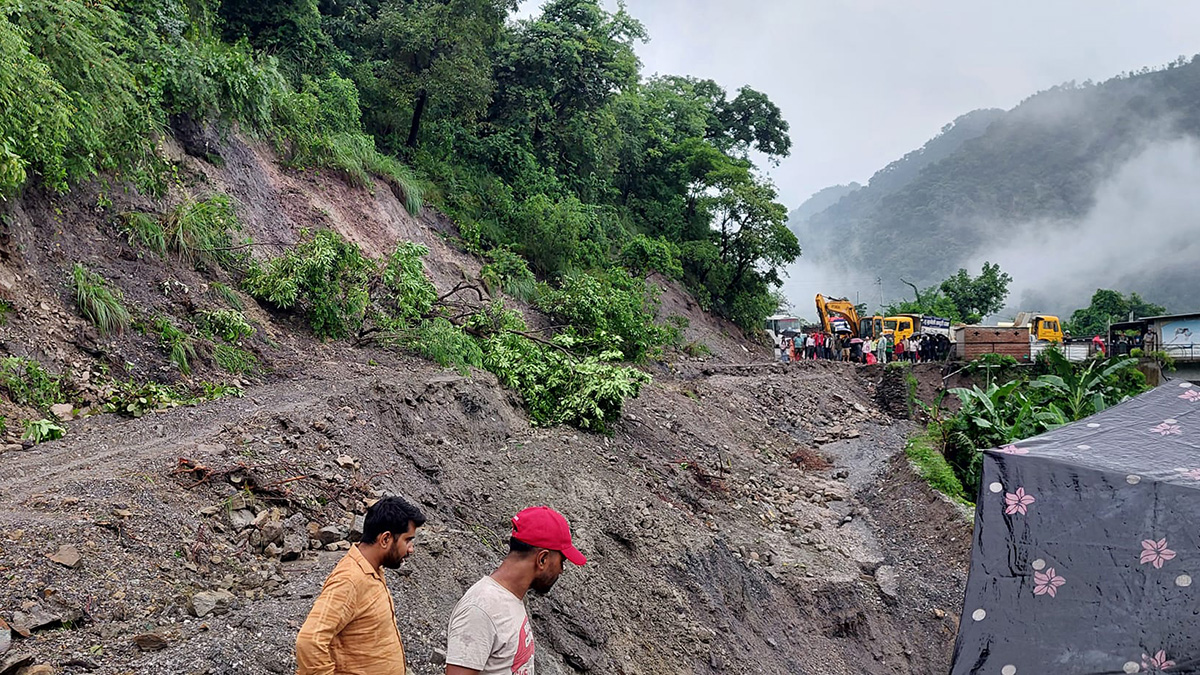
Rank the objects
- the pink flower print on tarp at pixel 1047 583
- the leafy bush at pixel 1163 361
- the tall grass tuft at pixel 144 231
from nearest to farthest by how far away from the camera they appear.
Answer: the pink flower print on tarp at pixel 1047 583 → the tall grass tuft at pixel 144 231 → the leafy bush at pixel 1163 361

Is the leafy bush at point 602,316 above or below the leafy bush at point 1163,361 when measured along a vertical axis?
above

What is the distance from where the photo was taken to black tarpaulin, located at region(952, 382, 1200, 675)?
11.7 ft

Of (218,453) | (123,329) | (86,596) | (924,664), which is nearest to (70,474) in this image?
(218,453)

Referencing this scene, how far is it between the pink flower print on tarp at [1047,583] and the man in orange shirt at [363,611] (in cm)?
315

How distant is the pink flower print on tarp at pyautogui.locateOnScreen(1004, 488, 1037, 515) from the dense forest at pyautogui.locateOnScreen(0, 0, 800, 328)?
25.0ft

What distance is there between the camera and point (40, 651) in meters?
3.33

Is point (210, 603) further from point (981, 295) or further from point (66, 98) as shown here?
point (981, 295)

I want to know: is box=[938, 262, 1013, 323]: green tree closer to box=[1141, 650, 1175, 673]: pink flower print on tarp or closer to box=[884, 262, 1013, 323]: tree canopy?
box=[884, 262, 1013, 323]: tree canopy

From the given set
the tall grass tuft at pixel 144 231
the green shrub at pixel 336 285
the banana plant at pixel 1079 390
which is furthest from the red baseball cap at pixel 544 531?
the banana plant at pixel 1079 390

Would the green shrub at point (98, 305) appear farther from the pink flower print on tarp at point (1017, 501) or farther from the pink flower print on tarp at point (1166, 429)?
the pink flower print on tarp at point (1166, 429)

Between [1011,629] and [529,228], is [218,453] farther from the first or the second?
[529,228]

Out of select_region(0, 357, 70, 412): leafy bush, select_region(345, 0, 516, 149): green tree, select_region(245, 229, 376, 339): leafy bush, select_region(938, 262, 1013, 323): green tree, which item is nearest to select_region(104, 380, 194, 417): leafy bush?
select_region(0, 357, 70, 412): leafy bush

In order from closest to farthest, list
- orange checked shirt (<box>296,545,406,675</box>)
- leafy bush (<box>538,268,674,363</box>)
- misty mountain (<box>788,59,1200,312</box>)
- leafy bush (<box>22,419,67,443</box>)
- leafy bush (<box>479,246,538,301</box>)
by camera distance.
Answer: orange checked shirt (<box>296,545,406,675</box>) < leafy bush (<box>22,419,67,443</box>) < leafy bush (<box>538,268,674,363</box>) < leafy bush (<box>479,246,538,301</box>) < misty mountain (<box>788,59,1200,312</box>)

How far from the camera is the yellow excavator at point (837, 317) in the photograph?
3017 cm
